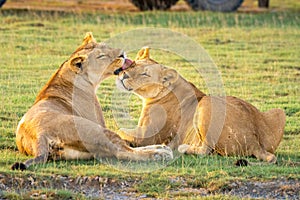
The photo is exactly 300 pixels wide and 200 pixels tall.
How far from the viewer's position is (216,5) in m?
19.9

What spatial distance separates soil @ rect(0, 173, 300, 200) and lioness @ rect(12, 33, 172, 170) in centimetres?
14

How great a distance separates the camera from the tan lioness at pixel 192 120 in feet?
26.6

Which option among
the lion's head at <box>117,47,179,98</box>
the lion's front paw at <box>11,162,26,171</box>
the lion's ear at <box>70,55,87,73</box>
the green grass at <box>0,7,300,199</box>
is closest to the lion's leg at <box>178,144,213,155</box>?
the green grass at <box>0,7,300,199</box>

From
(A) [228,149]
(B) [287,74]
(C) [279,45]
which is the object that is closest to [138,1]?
(C) [279,45]

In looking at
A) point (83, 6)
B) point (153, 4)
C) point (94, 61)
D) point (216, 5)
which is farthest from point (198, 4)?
point (94, 61)

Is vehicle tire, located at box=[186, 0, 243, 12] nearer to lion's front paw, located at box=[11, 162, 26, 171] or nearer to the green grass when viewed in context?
the green grass

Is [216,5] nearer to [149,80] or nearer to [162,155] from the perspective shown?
[149,80]

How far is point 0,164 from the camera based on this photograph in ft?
25.0

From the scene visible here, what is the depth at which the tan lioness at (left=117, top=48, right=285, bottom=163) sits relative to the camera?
319 inches

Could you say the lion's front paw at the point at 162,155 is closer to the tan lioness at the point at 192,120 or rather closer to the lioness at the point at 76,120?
the lioness at the point at 76,120

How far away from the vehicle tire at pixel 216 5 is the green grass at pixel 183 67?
0.62 meters

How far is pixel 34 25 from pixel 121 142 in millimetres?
9842

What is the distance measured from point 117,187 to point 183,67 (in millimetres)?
6769

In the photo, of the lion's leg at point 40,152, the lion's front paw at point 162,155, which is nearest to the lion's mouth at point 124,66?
the lion's front paw at point 162,155
